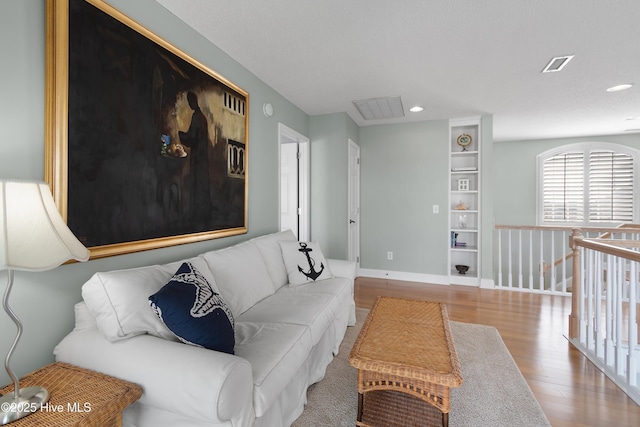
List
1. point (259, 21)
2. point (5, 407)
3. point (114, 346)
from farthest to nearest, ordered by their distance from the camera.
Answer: point (259, 21), point (114, 346), point (5, 407)

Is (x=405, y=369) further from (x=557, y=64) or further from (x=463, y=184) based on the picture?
(x=463, y=184)

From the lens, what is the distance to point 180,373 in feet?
3.55

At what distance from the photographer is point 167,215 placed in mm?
1935

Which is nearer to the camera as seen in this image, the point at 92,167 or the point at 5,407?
the point at 5,407

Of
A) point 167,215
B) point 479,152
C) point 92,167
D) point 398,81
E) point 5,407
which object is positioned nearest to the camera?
point 5,407

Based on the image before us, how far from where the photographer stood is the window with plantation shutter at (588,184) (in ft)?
17.6

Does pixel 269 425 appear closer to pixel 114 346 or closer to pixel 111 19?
pixel 114 346

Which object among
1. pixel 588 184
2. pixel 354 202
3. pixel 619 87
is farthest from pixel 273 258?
pixel 588 184

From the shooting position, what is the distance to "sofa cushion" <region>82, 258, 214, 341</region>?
125 cm

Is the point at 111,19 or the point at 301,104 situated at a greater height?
the point at 301,104

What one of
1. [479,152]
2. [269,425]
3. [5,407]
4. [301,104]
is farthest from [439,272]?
[5,407]

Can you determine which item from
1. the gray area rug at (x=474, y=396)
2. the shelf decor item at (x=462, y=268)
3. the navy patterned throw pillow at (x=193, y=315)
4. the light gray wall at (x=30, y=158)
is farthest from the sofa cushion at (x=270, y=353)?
the shelf decor item at (x=462, y=268)

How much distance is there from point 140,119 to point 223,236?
107 cm

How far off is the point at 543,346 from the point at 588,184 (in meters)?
4.70
